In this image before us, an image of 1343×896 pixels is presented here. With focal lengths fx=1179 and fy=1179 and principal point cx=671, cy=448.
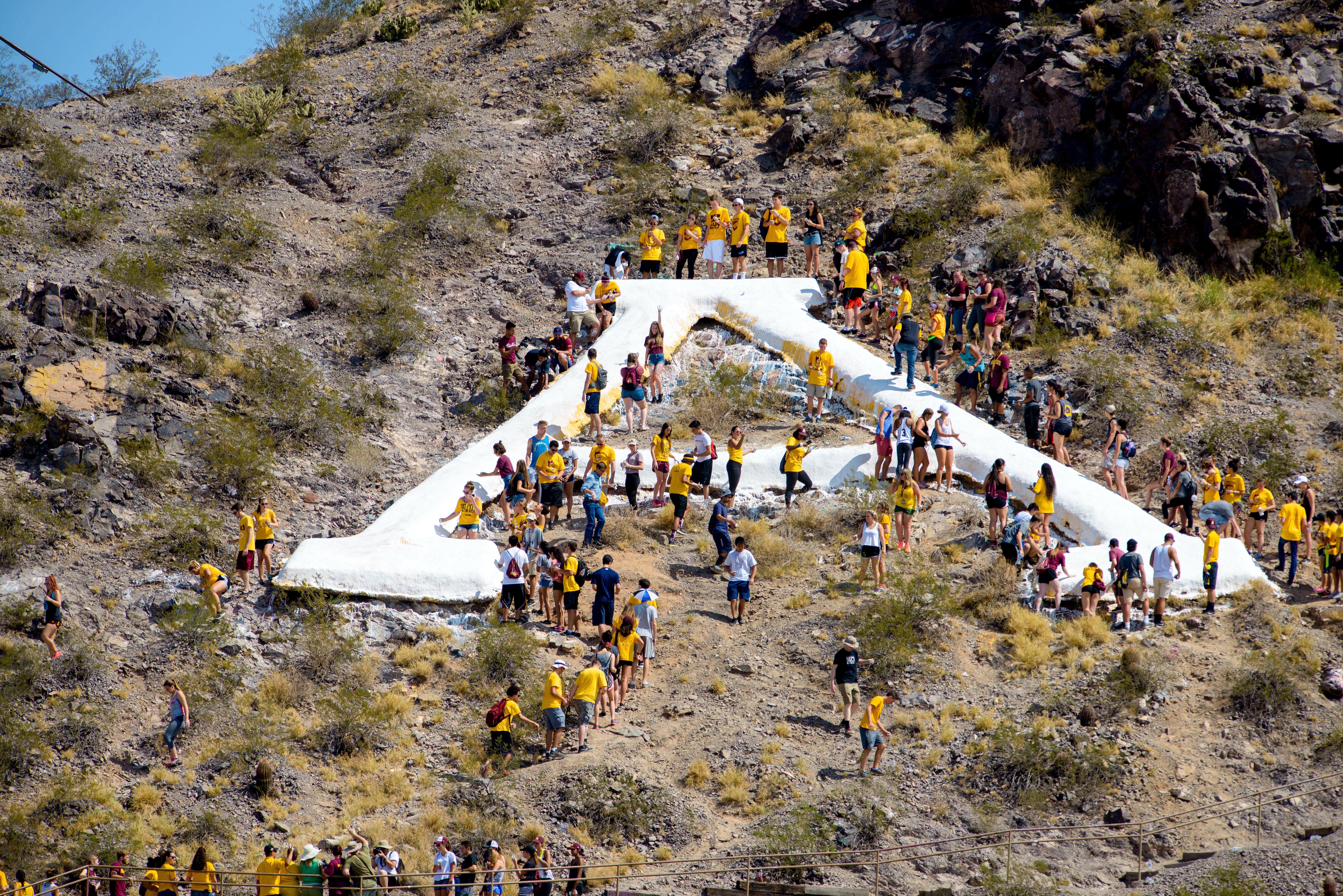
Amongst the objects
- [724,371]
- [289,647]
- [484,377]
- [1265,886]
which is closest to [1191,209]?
[724,371]

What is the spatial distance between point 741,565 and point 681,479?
7.41 feet

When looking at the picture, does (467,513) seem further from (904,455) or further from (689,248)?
(689,248)

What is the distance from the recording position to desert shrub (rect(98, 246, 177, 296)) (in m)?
22.3

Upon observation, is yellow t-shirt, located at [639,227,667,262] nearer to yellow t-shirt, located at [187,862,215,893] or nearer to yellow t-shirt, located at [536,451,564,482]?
yellow t-shirt, located at [536,451,564,482]

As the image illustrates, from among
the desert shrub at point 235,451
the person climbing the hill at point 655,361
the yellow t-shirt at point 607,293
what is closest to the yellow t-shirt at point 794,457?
the person climbing the hill at point 655,361

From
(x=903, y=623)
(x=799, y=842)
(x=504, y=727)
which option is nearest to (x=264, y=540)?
(x=504, y=727)

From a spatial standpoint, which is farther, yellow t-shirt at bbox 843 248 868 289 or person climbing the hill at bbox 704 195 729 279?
person climbing the hill at bbox 704 195 729 279

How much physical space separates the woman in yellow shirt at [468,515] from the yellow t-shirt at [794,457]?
15.4 feet

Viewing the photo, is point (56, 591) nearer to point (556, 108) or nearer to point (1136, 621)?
point (1136, 621)

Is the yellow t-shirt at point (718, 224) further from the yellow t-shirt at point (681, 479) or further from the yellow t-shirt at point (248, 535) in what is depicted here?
the yellow t-shirt at point (248, 535)

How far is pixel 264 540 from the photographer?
1633 cm

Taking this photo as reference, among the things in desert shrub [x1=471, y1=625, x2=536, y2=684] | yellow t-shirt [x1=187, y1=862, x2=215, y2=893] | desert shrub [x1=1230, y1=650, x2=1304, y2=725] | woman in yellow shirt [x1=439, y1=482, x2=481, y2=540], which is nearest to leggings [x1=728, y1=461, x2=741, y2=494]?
woman in yellow shirt [x1=439, y1=482, x2=481, y2=540]

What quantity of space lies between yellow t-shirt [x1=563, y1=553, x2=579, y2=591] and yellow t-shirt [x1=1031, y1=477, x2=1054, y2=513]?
677 centimetres

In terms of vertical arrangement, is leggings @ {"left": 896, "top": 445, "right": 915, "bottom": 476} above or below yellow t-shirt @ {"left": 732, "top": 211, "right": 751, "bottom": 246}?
below
